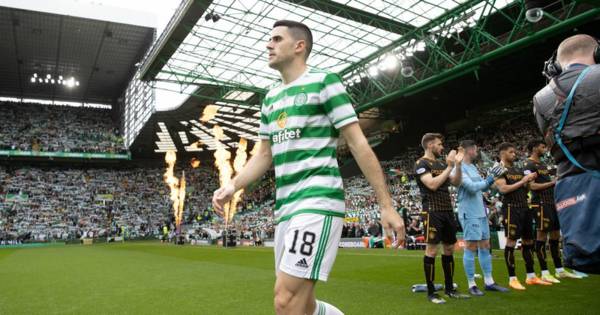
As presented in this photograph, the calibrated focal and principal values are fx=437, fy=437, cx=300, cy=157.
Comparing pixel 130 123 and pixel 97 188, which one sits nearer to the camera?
pixel 130 123

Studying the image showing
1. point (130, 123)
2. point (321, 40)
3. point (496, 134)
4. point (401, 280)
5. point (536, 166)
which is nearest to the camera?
point (536, 166)

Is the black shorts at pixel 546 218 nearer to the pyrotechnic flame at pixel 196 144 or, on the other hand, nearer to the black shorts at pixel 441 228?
the black shorts at pixel 441 228

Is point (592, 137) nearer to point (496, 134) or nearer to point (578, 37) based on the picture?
point (578, 37)

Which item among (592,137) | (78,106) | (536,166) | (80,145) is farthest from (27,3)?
(592,137)

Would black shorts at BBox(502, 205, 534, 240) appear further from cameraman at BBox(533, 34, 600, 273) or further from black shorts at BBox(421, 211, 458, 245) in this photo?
cameraman at BBox(533, 34, 600, 273)

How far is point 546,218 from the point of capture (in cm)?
688

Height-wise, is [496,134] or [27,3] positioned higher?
[27,3]

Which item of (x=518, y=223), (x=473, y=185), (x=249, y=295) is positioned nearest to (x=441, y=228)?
(x=473, y=185)

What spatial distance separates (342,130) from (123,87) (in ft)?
159

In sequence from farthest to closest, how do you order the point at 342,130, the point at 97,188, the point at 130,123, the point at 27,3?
the point at 97,188, the point at 130,123, the point at 27,3, the point at 342,130

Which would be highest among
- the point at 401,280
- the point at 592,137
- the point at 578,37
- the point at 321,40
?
the point at 321,40

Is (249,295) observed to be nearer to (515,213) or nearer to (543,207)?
(515,213)

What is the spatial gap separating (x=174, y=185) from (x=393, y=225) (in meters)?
46.9

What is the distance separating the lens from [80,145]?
45.6 metres
